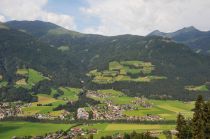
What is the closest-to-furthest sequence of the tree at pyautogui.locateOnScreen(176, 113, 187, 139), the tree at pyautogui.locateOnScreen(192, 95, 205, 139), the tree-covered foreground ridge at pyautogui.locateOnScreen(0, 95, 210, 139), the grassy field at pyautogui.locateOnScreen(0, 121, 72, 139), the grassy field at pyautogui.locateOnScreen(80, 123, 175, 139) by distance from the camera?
the tree at pyautogui.locateOnScreen(192, 95, 205, 139) < the tree at pyautogui.locateOnScreen(176, 113, 187, 139) < the tree-covered foreground ridge at pyautogui.locateOnScreen(0, 95, 210, 139) < the grassy field at pyautogui.locateOnScreen(80, 123, 175, 139) < the grassy field at pyautogui.locateOnScreen(0, 121, 72, 139)

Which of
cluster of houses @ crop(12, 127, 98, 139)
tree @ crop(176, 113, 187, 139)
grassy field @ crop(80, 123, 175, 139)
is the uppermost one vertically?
tree @ crop(176, 113, 187, 139)

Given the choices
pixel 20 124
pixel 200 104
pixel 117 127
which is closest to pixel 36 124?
pixel 20 124

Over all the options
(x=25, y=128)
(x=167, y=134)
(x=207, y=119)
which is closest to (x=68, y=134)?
(x=25, y=128)

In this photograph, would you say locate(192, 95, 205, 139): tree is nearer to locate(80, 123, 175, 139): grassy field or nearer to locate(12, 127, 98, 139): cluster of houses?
locate(12, 127, 98, 139): cluster of houses

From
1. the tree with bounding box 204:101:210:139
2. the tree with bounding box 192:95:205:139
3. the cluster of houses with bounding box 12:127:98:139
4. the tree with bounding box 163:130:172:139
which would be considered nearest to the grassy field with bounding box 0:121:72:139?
the cluster of houses with bounding box 12:127:98:139

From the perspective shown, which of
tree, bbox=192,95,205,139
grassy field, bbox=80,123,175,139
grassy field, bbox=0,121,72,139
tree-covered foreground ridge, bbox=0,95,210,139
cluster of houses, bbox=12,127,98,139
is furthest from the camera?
grassy field, bbox=0,121,72,139

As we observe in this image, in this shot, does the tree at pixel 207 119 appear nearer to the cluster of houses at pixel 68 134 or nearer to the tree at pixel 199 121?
the tree at pixel 199 121

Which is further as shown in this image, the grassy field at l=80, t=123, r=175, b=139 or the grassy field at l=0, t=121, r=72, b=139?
the grassy field at l=0, t=121, r=72, b=139

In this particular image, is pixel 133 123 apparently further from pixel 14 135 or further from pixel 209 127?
pixel 209 127
